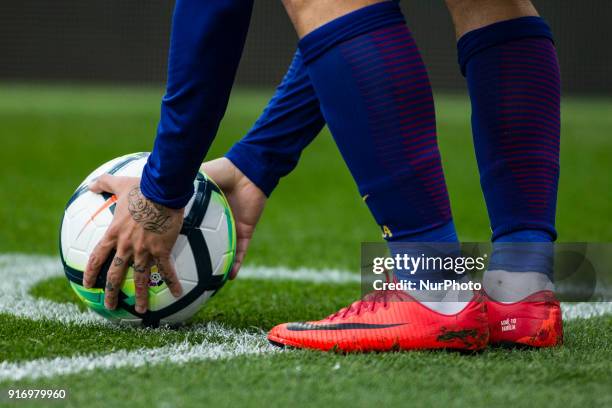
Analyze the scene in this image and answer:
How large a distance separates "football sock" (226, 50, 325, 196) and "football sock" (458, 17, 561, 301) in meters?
0.44

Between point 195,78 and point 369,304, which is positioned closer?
point 195,78

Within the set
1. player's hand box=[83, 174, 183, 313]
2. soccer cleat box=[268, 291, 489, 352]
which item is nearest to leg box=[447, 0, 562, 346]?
soccer cleat box=[268, 291, 489, 352]

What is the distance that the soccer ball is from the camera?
6.13 ft

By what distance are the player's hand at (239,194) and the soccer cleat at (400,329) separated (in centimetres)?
49

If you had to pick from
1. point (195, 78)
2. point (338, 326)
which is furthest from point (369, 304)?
point (195, 78)

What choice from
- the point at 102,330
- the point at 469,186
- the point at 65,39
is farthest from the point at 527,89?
the point at 65,39

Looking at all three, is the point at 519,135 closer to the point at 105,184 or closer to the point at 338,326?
the point at 338,326

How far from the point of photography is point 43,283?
258 centimetres

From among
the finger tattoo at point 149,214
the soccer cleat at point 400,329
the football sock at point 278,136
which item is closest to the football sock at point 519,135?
the soccer cleat at point 400,329

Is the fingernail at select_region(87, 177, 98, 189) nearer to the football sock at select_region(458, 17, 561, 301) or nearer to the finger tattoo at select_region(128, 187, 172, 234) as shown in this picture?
the finger tattoo at select_region(128, 187, 172, 234)

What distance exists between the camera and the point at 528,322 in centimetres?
174

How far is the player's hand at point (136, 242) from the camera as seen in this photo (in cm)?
171

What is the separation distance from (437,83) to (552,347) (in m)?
14.6

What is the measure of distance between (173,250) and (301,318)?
1.47 feet
